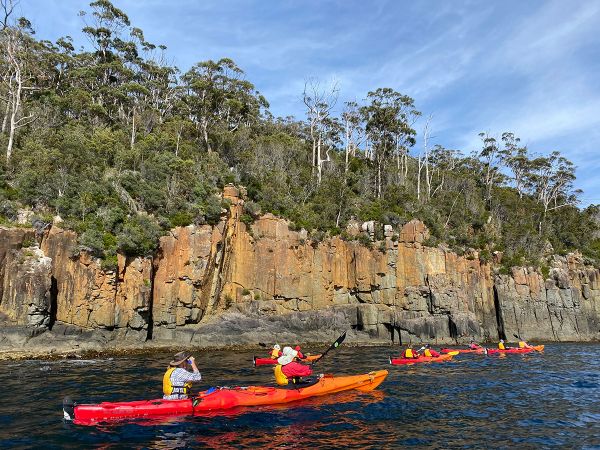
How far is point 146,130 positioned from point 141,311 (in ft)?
82.3

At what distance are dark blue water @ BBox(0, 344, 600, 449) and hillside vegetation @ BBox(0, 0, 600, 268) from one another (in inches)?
555

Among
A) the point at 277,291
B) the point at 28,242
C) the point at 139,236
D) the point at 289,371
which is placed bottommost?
the point at 289,371

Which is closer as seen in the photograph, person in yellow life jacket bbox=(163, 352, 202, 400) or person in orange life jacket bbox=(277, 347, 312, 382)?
person in yellow life jacket bbox=(163, 352, 202, 400)

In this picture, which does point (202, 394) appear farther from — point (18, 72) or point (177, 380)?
point (18, 72)

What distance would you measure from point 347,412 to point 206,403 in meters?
4.32

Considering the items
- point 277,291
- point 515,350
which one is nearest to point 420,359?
point 515,350

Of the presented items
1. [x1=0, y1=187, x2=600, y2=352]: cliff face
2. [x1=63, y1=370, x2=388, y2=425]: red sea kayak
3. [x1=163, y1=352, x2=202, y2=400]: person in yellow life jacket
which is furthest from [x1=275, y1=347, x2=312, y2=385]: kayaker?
[x1=0, y1=187, x2=600, y2=352]: cliff face

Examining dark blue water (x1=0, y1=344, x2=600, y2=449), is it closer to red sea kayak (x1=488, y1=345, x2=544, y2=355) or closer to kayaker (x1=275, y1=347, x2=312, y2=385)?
kayaker (x1=275, y1=347, x2=312, y2=385)

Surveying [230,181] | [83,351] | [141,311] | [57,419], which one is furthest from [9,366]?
[230,181]

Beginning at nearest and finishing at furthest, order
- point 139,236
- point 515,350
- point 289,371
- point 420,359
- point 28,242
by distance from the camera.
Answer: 1. point 289,371
2. point 420,359
3. point 28,242
4. point 139,236
5. point 515,350

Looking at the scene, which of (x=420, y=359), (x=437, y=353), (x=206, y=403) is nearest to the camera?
(x=206, y=403)

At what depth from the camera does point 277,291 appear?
124 feet

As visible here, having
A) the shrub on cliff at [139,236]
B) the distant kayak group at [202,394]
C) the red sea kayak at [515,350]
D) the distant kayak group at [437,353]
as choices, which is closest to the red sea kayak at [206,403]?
the distant kayak group at [202,394]

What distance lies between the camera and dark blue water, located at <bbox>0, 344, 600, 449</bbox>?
10.8 metres
